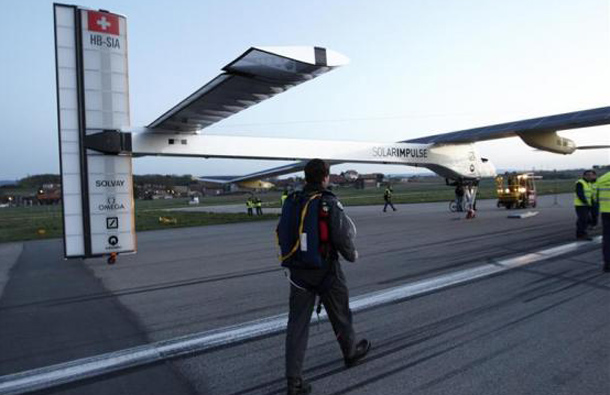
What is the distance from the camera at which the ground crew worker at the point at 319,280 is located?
3492 mm

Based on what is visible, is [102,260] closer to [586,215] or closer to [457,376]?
[457,376]

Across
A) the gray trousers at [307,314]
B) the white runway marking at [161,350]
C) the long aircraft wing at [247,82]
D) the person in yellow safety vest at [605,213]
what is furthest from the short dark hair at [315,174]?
the person in yellow safety vest at [605,213]

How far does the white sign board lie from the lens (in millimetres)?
9500

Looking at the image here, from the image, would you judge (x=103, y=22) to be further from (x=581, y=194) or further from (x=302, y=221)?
(x=581, y=194)

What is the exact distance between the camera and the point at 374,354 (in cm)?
420

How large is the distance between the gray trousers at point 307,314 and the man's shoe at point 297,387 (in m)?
0.04

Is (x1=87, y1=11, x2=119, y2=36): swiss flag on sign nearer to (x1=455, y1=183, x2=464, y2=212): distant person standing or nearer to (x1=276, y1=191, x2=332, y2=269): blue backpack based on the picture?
(x1=276, y1=191, x2=332, y2=269): blue backpack

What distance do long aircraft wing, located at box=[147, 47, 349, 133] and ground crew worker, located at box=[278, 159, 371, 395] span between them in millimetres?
2582

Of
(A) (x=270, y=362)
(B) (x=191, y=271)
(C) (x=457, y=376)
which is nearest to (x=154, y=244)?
(B) (x=191, y=271)

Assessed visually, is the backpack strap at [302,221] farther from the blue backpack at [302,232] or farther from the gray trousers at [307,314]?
the gray trousers at [307,314]

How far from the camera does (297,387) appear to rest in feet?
11.2

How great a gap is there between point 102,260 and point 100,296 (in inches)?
182

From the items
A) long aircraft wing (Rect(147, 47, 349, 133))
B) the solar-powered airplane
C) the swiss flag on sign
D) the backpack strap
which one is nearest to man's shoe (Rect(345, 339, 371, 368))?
the backpack strap

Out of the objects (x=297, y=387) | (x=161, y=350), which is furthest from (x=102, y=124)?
(x=297, y=387)
